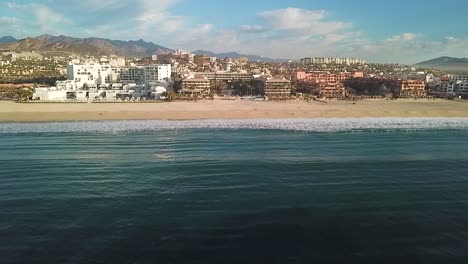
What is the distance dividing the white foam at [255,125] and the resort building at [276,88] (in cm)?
3532

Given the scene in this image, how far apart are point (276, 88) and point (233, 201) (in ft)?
212

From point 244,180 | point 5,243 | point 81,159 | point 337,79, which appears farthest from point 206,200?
point 337,79

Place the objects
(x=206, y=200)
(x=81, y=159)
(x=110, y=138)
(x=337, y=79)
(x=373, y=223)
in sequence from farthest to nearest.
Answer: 1. (x=337, y=79)
2. (x=110, y=138)
3. (x=81, y=159)
4. (x=206, y=200)
5. (x=373, y=223)

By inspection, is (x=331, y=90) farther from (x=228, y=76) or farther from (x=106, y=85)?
(x=106, y=85)

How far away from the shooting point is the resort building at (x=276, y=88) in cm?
7722

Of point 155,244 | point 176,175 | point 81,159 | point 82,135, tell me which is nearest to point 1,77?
point 82,135

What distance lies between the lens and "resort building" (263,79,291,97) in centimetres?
7722

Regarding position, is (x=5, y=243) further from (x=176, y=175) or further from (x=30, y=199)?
(x=176, y=175)

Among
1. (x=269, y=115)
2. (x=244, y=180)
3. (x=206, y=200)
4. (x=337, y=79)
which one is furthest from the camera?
(x=337, y=79)

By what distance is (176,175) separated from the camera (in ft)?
61.6

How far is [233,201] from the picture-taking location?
14867 millimetres

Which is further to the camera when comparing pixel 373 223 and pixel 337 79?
pixel 337 79

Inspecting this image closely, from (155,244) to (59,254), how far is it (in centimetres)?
260

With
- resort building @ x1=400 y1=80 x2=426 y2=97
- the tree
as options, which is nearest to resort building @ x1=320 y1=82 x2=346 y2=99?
resort building @ x1=400 y1=80 x2=426 y2=97
